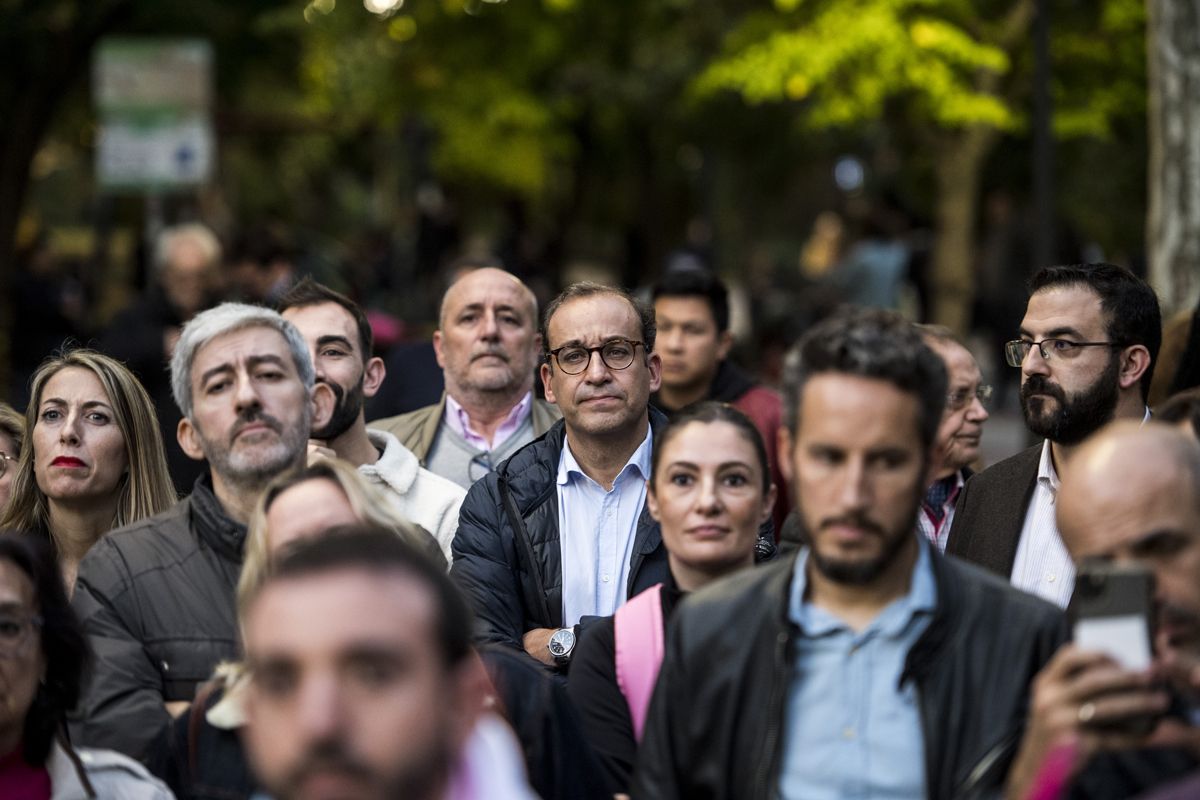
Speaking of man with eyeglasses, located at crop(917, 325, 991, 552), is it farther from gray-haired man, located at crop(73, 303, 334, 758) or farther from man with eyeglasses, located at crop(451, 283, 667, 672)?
gray-haired man, located at crop(73, 303, 334, 758)

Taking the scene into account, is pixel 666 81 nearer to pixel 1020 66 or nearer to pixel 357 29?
pixel 357 29

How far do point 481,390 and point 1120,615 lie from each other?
481 centimetres

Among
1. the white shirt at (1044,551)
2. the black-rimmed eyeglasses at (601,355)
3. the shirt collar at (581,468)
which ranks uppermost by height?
the black-rimmed eyeglasses at (601,355)

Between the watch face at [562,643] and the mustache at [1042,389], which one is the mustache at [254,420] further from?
the mustache at [1042,389]

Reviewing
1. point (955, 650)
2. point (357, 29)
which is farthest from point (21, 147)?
point (955, 650)

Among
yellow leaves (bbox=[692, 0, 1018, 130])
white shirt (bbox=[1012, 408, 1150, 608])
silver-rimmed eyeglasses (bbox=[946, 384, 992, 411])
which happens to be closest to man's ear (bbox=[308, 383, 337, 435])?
silver-rimmed eyeglasses (bbox=[946, 384, 992, 411])

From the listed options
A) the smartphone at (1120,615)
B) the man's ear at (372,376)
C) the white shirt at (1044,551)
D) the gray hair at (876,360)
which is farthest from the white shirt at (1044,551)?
the man's ear at (372,376)

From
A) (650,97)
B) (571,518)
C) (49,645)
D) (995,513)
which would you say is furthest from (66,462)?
(650,97)

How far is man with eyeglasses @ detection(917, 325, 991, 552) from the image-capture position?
728cm

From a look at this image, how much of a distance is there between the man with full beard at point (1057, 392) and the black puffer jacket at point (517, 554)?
108cm

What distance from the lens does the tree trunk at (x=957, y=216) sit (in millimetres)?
20953

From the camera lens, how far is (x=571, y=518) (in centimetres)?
656

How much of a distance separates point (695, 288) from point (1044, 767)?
234 inches

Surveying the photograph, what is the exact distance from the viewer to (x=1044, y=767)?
3.67 m
